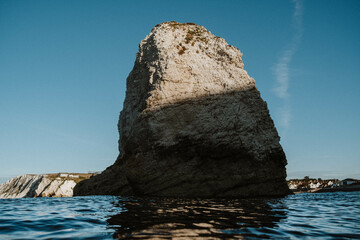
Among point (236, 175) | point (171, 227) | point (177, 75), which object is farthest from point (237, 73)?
point (171, 227)

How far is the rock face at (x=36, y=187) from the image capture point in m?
75.9

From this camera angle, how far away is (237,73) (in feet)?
60.4

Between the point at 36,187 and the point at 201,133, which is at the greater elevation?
the point at 201,133

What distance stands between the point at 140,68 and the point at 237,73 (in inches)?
326

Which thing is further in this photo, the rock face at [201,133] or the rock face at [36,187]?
the rock face at [36,187]

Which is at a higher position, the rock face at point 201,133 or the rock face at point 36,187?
the rock face at point 201,133

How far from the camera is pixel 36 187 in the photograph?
79.9 meters

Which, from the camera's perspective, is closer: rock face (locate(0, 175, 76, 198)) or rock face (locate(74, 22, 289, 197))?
rock face (locate(74, 22, 289, 197))

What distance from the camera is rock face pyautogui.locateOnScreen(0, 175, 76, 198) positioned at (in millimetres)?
75938

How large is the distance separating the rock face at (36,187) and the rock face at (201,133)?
68.8 metres

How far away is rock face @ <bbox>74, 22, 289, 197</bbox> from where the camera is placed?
14539 mm

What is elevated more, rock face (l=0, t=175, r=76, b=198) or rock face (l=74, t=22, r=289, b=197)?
rock face (l=74, t=22, r=289, b=197)

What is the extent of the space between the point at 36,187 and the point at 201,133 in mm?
83845

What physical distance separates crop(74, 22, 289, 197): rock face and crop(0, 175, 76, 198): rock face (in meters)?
68.8
